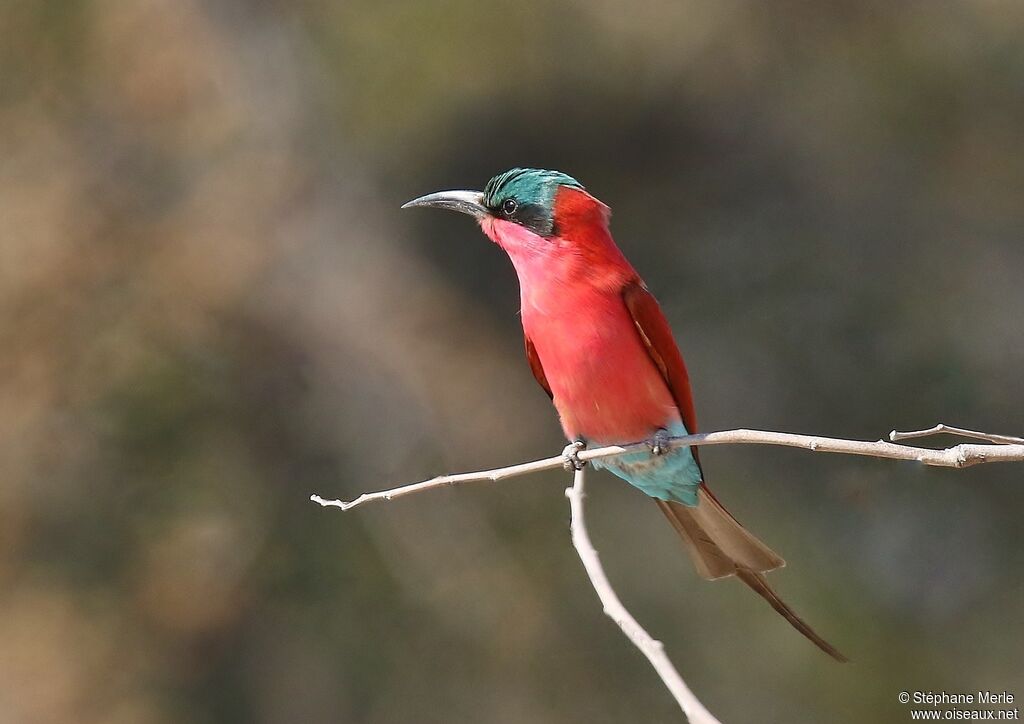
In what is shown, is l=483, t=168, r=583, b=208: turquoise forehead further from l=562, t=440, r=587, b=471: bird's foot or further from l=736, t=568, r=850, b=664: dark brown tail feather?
l=736, t=568, r=850, b=664: dark brown tail feather

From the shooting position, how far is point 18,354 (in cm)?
445

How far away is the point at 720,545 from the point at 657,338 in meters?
0.42

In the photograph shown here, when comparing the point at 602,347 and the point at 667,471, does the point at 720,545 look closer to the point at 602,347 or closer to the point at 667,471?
the point at 667,471

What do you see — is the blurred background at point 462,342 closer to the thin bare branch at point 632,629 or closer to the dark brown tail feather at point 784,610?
the dark brown tail feather at point 784,610

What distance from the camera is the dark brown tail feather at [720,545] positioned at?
231 cm

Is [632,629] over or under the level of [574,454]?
over

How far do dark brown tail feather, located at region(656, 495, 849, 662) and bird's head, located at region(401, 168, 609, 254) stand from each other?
1.91ft

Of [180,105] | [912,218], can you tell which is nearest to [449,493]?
[180,105]

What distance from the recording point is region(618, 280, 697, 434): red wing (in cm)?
236

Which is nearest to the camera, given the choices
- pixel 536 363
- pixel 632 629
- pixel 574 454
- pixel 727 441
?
pixel 632 629

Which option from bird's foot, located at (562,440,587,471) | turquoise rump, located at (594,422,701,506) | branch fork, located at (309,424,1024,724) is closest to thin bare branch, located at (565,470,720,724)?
branch fork, located at (309,424,1024,724)

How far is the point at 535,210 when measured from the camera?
2408mm

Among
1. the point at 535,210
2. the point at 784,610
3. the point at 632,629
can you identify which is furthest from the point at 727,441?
the point at 535,210

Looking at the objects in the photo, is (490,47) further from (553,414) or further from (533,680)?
(533,680)
